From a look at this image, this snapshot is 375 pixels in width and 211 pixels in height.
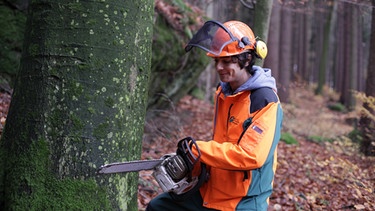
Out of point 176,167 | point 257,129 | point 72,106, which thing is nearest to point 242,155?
Answer: point 257,129

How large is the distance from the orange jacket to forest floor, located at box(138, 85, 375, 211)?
2042 mm

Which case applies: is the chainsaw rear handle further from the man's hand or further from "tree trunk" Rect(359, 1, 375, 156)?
"tree trunk" Rect(359, 1, 375, 156)

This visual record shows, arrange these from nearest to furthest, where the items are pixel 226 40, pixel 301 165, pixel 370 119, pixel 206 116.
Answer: pixel 226 40, pixel 301 165, pixel 370 119, pixel 206 116

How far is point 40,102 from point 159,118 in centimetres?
627

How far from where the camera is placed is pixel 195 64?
9.72 metres

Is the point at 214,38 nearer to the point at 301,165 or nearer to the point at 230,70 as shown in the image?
the point at 230,70

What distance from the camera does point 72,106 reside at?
2654 mm

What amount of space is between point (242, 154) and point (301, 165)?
6286 mm

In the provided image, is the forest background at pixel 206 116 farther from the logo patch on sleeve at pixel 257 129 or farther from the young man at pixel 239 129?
the logo patch on sleeve at pixel 257 129

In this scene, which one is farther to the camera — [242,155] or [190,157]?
[190,157]

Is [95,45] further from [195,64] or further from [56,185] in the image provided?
[195,64]

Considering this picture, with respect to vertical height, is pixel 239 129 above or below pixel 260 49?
below

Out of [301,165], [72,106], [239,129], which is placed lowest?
[301,165]

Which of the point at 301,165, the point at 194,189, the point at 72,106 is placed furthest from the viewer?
the point at 301,165
